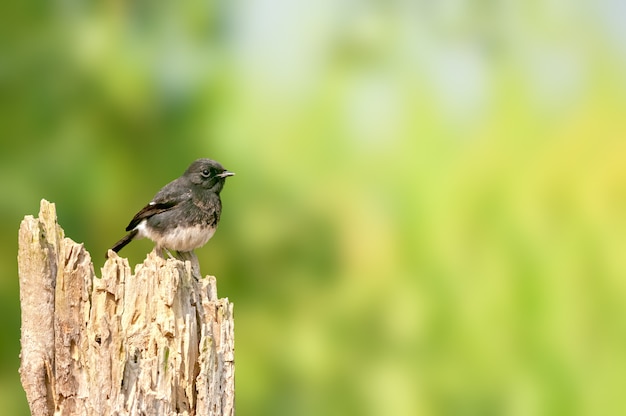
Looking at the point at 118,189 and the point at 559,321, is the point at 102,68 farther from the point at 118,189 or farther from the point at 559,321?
the point at 559,321

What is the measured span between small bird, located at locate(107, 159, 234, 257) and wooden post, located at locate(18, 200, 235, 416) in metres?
1.03

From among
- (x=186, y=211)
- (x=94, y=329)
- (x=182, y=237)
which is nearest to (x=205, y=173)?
(x=186, y=211)

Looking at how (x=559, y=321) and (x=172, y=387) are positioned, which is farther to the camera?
(x=559, y=321)

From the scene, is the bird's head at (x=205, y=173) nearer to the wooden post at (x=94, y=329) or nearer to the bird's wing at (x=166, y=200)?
the bird's wing at (x=166, y=200)

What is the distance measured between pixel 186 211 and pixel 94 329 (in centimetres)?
123

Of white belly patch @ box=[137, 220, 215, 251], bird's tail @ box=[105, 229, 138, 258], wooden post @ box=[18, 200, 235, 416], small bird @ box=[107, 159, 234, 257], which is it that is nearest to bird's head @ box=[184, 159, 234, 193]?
small bird @ box=[107, 159, 234, 257]

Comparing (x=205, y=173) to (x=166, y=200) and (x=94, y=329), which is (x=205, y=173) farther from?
(x=94, y=329)

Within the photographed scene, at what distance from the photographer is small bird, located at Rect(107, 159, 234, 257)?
14.6 feet

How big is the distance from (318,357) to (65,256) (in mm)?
3794

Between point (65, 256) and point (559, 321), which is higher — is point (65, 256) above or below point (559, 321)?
below

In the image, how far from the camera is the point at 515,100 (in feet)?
23.4

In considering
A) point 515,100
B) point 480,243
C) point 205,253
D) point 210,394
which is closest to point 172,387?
point 210,394

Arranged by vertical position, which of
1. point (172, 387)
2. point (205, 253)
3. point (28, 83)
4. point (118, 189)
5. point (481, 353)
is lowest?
point (172, 387)

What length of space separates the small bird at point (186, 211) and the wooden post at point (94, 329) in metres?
1.03
